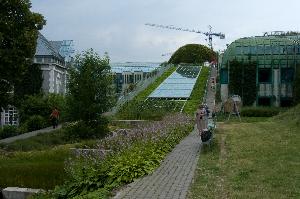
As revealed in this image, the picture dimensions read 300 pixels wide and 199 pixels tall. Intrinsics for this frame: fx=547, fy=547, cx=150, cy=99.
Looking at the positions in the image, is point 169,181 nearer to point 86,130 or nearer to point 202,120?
point 202,120

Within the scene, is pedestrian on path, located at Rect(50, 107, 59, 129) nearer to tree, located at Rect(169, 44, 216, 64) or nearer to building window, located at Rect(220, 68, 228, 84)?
building window, located at Rect(220, 68, 228, 84)

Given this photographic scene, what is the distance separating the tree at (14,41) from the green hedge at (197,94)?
2071 centimetres

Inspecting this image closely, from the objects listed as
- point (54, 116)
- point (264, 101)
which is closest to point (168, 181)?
point (54, 116)

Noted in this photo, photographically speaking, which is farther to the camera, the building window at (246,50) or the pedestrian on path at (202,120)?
the building window at (246,50)

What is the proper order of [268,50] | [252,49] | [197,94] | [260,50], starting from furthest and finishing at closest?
[197,94] < [252,49] < [260,50] < [268,50]

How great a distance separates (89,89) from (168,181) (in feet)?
65.6

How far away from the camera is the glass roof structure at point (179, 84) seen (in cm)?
6077

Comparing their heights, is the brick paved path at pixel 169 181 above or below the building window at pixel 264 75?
below

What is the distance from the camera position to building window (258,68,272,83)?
55219mm

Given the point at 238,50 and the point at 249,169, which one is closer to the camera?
the point at 249,169

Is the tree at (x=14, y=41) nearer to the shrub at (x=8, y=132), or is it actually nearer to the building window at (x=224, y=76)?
the shrub at (x=8, y=132)

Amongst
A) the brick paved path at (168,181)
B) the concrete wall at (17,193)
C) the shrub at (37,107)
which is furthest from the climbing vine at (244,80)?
the concrete wall at (17,193)

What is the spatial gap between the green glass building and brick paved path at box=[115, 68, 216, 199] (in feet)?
121

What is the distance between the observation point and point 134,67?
12100 centimetres
